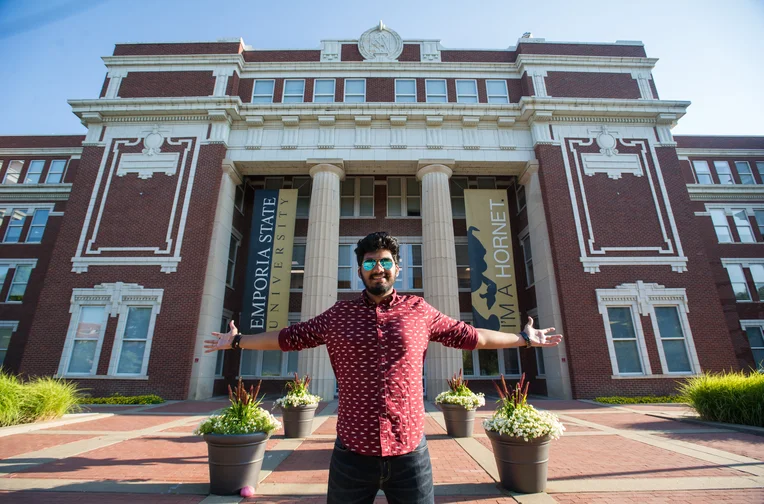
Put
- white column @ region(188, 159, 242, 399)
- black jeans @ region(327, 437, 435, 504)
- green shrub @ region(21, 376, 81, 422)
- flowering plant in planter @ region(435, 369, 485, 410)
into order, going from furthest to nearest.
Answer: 1. white column @ region(188, 159, 242, 399)
2. green shrub @ region(21, 376, 81, 422)
3. flowering plant in planter @ region(435, 369, 485, 410)
4. black jeans @ region(327, 437, 435, 504)

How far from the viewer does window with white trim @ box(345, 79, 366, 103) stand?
2044 centimetres

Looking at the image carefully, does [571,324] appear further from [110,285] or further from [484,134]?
[110,285]

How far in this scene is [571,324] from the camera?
1578 cm

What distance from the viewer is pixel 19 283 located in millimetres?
23344

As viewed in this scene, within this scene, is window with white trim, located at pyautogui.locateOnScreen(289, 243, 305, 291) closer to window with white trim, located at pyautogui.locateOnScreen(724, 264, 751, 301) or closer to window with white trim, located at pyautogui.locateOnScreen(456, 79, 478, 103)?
window with white trim, located at pyautogui.locateOnScreen(456, 79, 478, 103)

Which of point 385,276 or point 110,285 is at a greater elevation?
point 110,285

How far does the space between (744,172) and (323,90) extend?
29573mm

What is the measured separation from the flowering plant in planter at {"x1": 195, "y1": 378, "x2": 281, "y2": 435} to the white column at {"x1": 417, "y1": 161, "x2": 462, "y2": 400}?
10.6m

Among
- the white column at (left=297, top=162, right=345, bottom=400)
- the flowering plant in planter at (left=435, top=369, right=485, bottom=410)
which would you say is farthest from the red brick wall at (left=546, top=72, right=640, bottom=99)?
the flowering plant in planter at (left=435, top=369, right=485, bottom=410)

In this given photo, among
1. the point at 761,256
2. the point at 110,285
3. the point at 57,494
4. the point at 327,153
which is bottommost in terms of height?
the point at 57,494

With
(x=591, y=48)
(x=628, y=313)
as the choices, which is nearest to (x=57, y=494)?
(x=628, y=313)

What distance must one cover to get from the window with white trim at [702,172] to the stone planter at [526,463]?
30.1 meters

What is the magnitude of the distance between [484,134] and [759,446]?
1595 centimetres

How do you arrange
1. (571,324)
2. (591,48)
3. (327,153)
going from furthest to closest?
1. (591,48)
2. (327,153)
3. (571,324)
